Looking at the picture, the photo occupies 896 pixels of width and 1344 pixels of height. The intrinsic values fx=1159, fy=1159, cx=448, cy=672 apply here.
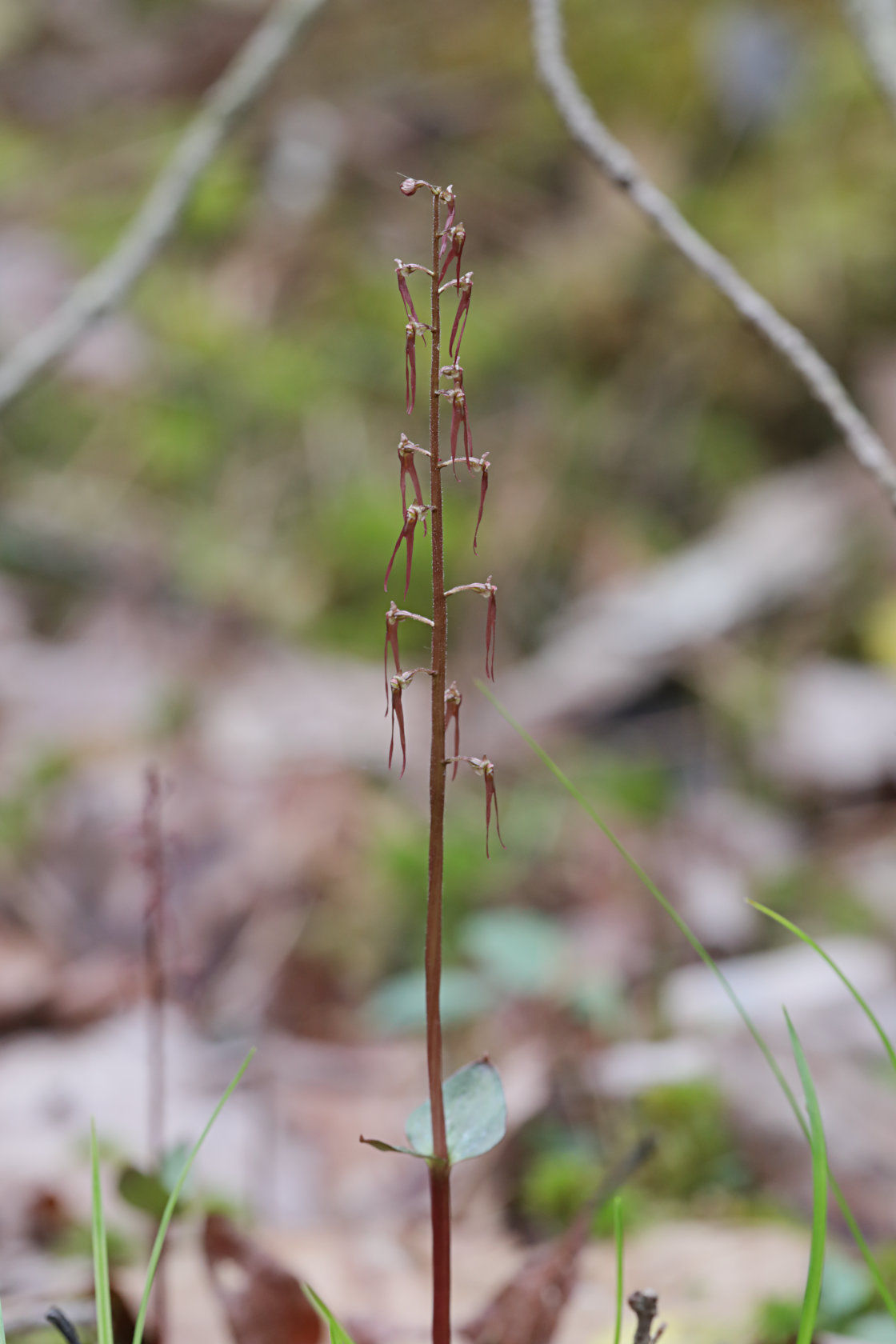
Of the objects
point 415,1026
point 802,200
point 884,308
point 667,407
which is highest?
point 802,200

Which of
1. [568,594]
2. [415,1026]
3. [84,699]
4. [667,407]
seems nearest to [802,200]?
[667,407]

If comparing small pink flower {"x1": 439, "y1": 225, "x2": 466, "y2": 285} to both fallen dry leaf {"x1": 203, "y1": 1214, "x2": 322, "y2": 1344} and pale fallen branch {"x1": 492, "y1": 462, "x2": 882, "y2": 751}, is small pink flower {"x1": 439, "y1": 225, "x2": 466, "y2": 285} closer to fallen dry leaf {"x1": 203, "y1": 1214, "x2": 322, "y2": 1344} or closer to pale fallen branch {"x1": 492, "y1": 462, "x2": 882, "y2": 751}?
fallen dry leaf {"x1": 203, "y1": 1214, "x2": 322, "y2": 1344}

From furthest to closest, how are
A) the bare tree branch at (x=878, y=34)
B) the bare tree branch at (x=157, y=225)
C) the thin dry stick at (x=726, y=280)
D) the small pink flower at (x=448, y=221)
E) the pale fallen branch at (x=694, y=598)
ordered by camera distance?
the pale fallen branch at (x=694, y=598) → the bare tree branch at (x=157, y=225) → the bare tree branch at (x=878, y=34) → the thin dry stick at (x=726, y=280) → the small pink flower at (x=448, y=221)

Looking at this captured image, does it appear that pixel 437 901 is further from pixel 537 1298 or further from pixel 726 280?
pixel 726 280

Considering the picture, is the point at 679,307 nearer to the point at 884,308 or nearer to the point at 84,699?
the point at 884,308

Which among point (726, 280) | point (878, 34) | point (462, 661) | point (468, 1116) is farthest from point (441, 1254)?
point (462, 661)

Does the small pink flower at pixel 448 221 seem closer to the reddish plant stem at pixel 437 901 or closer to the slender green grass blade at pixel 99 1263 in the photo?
the reddish plant stem at pixel 437 901

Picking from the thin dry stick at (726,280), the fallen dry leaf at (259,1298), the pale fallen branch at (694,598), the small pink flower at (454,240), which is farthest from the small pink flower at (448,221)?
the pale fallen branch at (694,598)
